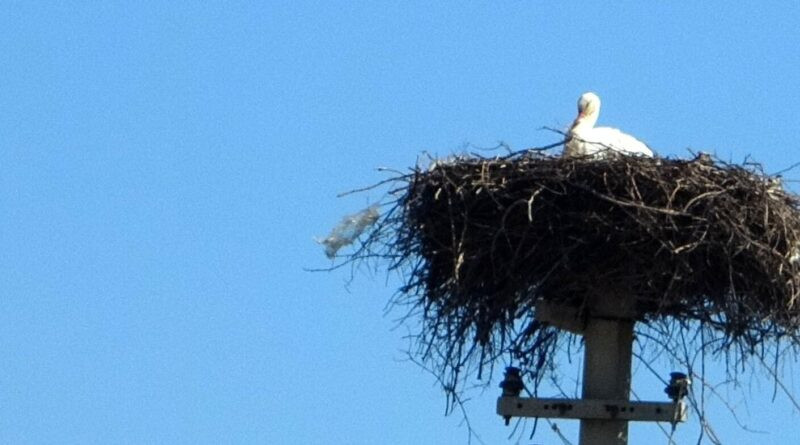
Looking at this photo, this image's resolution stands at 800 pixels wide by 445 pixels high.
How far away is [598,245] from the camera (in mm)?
9031

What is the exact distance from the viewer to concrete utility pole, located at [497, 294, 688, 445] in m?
8.72

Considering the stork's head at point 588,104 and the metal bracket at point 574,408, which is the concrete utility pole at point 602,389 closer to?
the metal bracket at point 574,408

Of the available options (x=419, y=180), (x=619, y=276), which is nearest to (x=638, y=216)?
(x=619, y=276)

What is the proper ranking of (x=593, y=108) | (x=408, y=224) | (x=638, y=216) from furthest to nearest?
(x=593, y=108) → (x=408, y=224) → (x=638, y=216)

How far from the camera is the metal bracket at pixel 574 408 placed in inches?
344

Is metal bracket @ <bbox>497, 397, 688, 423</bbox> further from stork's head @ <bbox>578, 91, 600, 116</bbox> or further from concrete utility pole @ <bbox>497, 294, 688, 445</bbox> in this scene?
stork's head @ <bbox>578, 91, 600, 116</bbox>

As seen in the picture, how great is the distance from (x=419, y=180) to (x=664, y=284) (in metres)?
1.22

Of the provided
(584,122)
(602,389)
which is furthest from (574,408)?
(584,122)

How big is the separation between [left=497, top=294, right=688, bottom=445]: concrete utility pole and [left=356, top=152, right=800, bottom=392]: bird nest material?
0.24 feet

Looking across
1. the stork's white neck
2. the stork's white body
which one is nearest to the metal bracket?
the stork's white body

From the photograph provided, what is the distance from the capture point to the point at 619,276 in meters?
9.03

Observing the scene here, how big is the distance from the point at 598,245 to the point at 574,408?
715 millimetres

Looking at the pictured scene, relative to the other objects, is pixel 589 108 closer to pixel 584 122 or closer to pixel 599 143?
pixel 584 122

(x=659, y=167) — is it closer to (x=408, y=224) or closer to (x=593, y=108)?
(x=408, y=224)
